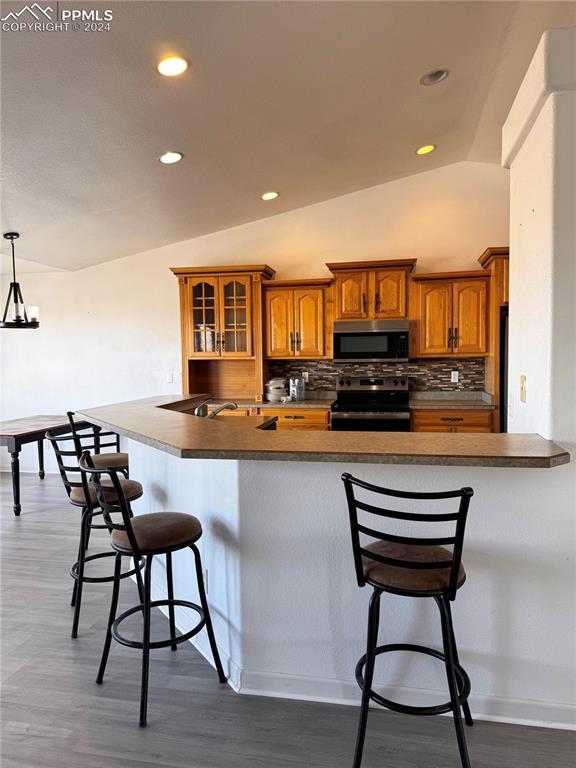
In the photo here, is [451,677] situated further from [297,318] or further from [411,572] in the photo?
[297,318]

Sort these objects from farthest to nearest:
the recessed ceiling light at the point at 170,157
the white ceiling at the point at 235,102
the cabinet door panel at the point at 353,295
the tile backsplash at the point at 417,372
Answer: the tile backsplash at the point at 417,372 < the cabinet door panel at the point at 353,295 < the recessed ceiling light at the point at 170,157 < the white ceiling at the point at 235,102

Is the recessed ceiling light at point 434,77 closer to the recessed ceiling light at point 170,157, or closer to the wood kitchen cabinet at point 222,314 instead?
the recessed ceiling light at point 170,157

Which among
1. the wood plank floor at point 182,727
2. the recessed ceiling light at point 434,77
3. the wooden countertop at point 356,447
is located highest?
the recessed ceiling light at point 434,77

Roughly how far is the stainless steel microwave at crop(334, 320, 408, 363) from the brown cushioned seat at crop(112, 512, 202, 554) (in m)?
3.14

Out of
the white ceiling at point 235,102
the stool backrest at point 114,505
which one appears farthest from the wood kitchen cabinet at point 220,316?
the stool backrest at point 114,505

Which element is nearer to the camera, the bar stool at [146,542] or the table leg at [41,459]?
the bar stool at [146,542]

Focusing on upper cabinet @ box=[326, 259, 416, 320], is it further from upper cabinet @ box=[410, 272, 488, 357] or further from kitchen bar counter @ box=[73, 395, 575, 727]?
kitchen bar counter @ box=[73, 395, 575, 727]

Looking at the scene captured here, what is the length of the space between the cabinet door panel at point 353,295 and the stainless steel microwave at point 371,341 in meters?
0.09

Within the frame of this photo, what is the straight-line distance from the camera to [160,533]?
6.26 ft

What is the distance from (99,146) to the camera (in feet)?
9.76

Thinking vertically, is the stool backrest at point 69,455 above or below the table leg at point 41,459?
above

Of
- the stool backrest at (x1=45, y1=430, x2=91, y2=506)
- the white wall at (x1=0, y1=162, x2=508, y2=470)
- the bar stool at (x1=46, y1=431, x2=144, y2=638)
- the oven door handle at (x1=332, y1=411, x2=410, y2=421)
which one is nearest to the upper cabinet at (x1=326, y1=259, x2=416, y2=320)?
the white wall at (x1=0, y1=162, x2=508, y2=470)

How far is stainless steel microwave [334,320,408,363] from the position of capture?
4746mm

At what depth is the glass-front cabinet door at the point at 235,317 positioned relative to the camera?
5023mm
